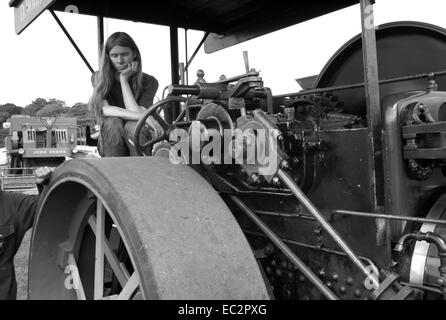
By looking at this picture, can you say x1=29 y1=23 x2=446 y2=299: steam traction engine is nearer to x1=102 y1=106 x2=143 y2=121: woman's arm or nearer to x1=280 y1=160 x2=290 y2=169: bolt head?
x1=280 y1=160 x2=290 y2=169: bolt head

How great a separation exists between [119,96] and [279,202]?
59.8 inches

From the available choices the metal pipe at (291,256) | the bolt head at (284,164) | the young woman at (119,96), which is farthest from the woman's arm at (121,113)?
the bolt head at (284,164)

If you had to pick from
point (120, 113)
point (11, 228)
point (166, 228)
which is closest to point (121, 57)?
point (120, 113)

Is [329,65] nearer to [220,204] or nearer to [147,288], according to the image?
[220,204]

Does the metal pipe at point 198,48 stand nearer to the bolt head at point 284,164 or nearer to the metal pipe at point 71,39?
the metal pipe at point 71,39

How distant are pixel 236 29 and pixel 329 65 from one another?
101 cm

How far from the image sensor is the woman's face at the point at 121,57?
273cm

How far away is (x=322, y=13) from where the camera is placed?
9.21ft

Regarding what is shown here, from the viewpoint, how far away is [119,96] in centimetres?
286

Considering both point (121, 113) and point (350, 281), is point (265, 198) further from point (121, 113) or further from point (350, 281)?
point (121, 113)

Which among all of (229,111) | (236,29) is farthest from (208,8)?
(229,111)

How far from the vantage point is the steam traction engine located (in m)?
1.29

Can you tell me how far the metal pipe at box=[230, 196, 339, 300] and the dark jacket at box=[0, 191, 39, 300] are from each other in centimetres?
140

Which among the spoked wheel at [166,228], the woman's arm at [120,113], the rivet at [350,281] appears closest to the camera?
the spoked wheel at [166,228]
